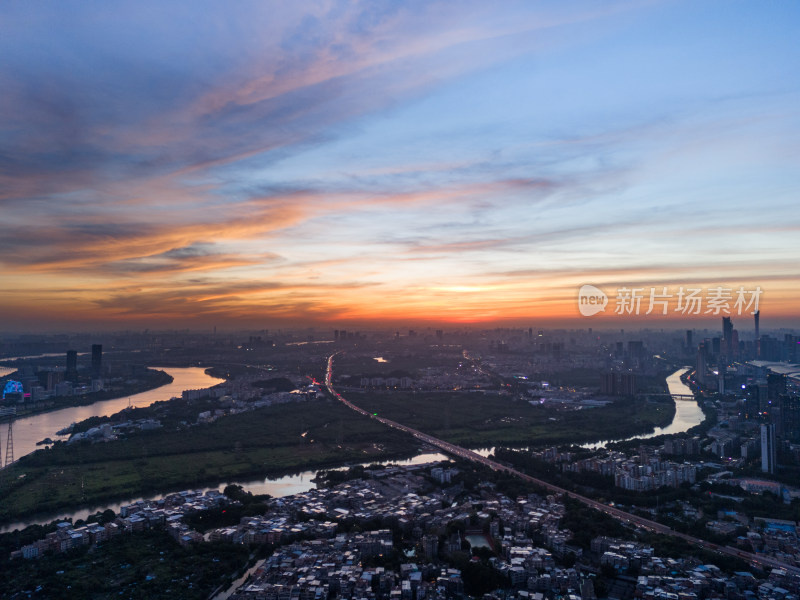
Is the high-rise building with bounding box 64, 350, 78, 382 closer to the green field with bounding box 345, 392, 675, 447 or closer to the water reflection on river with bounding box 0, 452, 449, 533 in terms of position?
the green field with bounding box 345, 392, 675, 447

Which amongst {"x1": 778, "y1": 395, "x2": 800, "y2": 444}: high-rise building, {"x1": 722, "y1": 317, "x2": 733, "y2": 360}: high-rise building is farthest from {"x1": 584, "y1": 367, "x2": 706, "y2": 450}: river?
{"x1": 722, "y1": 317, "x2": 733, "y2": 360}: high-rise building

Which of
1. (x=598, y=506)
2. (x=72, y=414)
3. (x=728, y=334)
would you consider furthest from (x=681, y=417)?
(x=72, y=414)

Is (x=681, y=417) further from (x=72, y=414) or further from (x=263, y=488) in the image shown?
(x=72, y=414)

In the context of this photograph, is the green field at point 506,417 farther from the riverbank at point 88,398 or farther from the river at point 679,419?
the riverbank at point 88,398

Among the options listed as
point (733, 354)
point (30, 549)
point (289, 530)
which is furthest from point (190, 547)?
point (733, 354)

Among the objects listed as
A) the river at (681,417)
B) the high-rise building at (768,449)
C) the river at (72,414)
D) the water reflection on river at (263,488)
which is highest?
the high-rise building at (768,449)

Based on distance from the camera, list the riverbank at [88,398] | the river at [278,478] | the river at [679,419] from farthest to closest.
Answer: the riverbank at [88,398] → the river at [679,419] → the river at [278,478]

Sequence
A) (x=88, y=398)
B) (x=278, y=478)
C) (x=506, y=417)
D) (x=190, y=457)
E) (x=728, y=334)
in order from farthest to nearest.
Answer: (x=728, y=334) → (x=88, y=398) → (x=506, y=417) → (x=190, y=457) → (x=278, y=478)

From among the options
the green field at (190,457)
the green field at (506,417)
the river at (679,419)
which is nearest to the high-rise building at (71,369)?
the green field at (190,457)

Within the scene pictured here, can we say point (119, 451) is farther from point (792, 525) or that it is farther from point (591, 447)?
point (792, 525)
